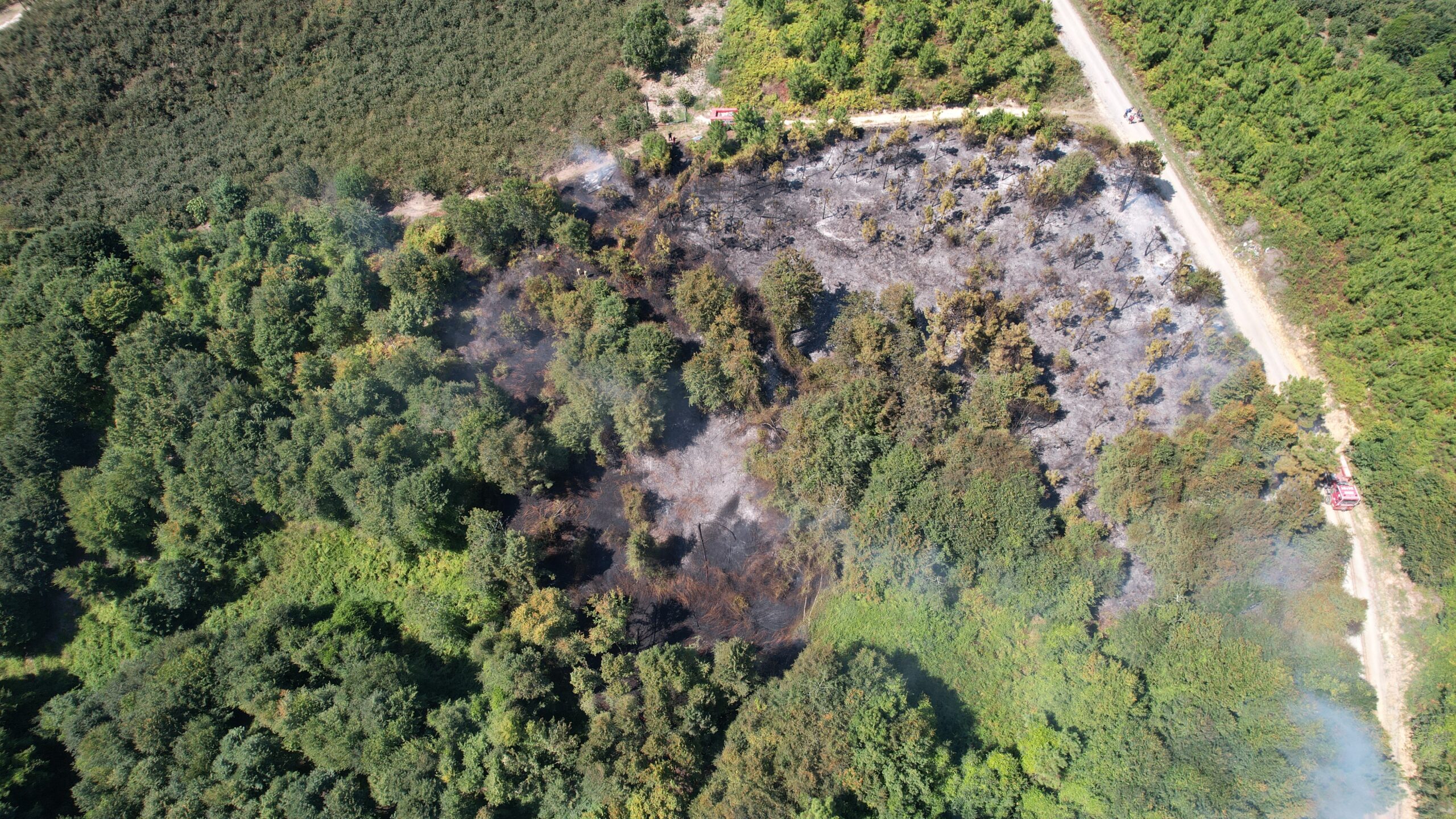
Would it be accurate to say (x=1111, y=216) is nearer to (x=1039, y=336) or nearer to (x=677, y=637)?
(x=1039, y=336)

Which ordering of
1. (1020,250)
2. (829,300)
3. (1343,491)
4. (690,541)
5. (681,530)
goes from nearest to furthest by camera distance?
(1343,491)
(690,541)
(681,530)
(1020,250)
(829,300)

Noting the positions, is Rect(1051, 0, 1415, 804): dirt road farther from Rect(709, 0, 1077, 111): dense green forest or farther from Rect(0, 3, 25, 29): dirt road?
Rect(0, 3, 25, 29): dirt road

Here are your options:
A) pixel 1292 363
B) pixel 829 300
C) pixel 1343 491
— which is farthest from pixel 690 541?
pixel 1292 363

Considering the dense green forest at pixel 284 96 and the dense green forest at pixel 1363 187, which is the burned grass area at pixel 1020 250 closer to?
the dense green forest at pixel 1363 187

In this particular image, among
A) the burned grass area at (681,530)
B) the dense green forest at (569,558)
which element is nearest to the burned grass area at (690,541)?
the burned grass area at (681,530)

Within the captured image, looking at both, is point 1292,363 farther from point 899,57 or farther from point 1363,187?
point 899,57

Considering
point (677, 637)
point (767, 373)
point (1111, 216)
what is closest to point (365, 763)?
point (677, 637)
